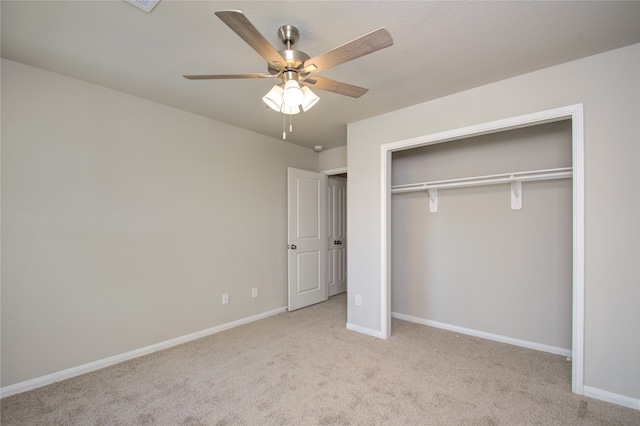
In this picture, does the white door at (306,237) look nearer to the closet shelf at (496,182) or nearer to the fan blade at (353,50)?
the closet shelf at (496,182)

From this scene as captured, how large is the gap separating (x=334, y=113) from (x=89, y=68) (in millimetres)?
2157

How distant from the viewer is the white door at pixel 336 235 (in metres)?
5.13

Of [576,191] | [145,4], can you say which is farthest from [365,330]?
[145,4]

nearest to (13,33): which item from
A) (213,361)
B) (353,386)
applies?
(213,361)

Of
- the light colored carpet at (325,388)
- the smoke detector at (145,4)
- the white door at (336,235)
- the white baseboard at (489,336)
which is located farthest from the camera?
the white door at (336,235)

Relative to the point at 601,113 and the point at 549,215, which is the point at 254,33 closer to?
the point at 601,113

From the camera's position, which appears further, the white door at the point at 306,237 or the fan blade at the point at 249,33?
the white door at the point at 306,237

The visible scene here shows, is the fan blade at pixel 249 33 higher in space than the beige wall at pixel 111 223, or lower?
higher

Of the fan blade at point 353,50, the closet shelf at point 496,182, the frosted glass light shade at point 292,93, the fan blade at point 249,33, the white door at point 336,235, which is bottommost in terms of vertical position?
the white door at point 336,235

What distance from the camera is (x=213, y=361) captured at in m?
2.71

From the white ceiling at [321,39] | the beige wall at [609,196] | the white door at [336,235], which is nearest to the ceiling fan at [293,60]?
the white ceiling at [321,39]

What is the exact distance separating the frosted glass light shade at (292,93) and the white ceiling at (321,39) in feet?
1.45

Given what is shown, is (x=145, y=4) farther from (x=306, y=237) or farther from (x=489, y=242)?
(x=489, y=242)

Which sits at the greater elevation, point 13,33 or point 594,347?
point 13,33
